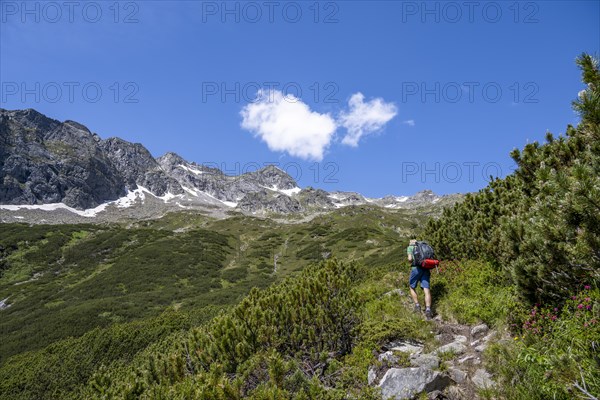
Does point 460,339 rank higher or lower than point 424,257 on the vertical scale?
lower

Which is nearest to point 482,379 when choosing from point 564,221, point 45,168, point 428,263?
point 564,221

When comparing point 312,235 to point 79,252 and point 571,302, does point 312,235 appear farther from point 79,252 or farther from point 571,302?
point 571,302

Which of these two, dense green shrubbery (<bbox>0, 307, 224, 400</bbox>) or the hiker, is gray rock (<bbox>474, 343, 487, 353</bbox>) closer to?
the hiker

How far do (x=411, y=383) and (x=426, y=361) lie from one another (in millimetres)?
723

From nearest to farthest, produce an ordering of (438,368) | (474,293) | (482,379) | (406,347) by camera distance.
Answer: (482,379), (438,368), (406,347), (474,293)

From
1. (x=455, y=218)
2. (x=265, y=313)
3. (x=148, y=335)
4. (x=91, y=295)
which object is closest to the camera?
(x=265, y=313)

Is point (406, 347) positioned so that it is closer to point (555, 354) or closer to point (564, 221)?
point (555, 354)

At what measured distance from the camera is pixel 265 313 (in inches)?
293

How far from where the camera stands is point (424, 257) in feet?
28.8

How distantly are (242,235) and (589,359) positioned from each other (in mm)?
84128

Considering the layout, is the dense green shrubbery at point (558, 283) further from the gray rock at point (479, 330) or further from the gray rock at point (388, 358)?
the gray rock at point (388, 358)

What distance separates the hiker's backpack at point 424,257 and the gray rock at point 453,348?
7.56ft

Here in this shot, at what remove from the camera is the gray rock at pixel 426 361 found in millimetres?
5676

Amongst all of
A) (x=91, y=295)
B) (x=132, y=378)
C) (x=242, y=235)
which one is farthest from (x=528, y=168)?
(x=242, y=235)
